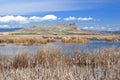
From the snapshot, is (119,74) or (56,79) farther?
(119,74)

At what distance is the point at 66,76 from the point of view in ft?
30.9

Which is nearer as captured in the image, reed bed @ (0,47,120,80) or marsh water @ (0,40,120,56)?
reed bed @ (0,47,120,80)

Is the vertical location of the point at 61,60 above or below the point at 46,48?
below

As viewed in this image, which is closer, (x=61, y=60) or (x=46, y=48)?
(x=61, y=60)

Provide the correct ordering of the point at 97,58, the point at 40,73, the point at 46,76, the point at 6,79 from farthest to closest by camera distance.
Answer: the point at 97,58 → the point at 40,73 → the point at 46,76 → the point at 6,79

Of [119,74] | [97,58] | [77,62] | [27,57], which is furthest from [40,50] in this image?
[119,74]

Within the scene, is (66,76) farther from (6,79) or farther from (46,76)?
(6,79)

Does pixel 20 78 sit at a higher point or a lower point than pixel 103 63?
higher

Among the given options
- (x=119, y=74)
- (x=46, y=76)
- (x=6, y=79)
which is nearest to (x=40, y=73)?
(x=46, y=76)

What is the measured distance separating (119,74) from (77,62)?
5286 mm

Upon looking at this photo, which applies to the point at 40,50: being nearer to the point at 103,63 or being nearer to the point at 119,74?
the point at 103,63

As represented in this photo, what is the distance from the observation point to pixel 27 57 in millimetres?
14531

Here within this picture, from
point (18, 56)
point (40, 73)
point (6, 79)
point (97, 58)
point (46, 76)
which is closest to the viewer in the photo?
point (6, 79)

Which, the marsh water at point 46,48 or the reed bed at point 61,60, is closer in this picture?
the reed bed at point 61,60
